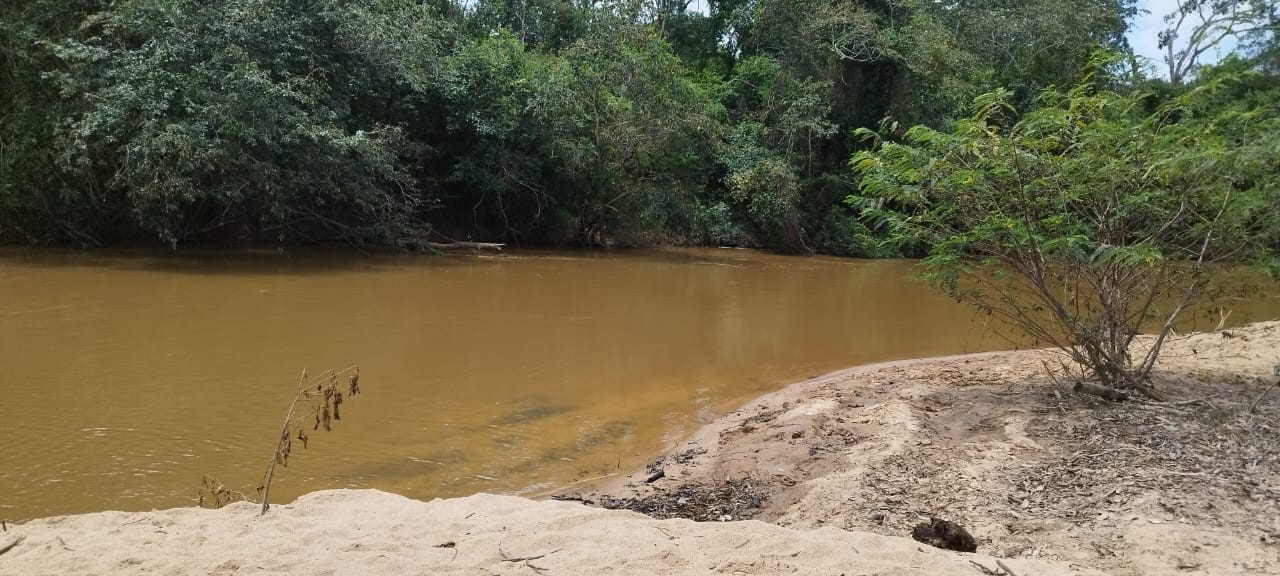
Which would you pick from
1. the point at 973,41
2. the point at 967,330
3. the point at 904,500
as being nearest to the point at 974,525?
the point at 904,500

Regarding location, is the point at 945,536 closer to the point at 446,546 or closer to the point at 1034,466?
the point at 1034,466

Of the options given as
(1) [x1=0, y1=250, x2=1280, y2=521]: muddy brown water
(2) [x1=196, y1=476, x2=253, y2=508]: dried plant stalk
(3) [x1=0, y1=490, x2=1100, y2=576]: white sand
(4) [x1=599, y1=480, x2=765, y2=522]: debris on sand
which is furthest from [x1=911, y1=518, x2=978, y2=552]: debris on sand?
(2) [x1=196, y1=476, x2=253, y2=508]: dried plant stalk

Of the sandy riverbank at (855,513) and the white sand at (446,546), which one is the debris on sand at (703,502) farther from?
the white sand at (446,546)

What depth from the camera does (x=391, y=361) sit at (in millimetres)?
7719

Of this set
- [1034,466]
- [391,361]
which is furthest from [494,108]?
[1034,466]

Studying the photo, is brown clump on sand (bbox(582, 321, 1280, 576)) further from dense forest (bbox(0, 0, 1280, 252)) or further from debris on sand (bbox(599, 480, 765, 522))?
dense forest (bbox(0, 0, 1280, 252))

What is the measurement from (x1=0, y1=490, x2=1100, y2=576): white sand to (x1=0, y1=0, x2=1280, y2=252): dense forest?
3172mm

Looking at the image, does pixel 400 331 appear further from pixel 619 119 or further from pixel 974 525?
pixel 619 119

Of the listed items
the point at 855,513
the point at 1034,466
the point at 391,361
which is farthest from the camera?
the point at 391,361

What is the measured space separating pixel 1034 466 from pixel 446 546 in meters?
2.97

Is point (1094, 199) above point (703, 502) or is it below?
above

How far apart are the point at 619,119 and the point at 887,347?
38.7 feet

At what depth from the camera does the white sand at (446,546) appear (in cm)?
285

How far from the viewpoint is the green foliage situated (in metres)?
4.96
